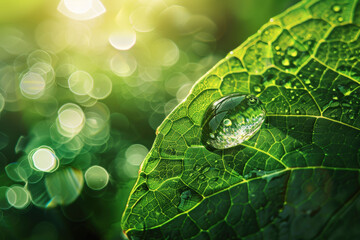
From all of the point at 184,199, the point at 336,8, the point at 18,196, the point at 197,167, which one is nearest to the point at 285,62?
the point at 336,8

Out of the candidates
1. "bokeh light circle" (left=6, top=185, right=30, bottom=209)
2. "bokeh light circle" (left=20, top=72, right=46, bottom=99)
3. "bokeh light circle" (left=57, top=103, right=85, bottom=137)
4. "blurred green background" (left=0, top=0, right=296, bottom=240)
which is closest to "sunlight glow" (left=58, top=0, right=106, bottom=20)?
"blurred green background" (left=0, top=0, right=296, bottom=240)

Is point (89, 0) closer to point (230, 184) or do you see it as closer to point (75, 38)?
point (75, 38)

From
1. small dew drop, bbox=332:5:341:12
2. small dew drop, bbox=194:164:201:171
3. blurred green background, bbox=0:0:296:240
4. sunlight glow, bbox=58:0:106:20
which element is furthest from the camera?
sunlight glow, bbox=58:0:106:20

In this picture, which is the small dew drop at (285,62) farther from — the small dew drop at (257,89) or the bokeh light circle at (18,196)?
the bokeh light circle at (18,196)

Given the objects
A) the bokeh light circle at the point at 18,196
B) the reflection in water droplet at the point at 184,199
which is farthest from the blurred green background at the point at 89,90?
the reflection in water droplet at the point at 184,199

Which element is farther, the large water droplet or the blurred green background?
the blurred green background

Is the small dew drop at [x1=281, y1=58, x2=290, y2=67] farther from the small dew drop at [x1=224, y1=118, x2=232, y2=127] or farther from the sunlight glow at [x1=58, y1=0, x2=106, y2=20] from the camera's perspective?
the sunlight glow at [x1=58, y1=0, x2=106, y2=20]
